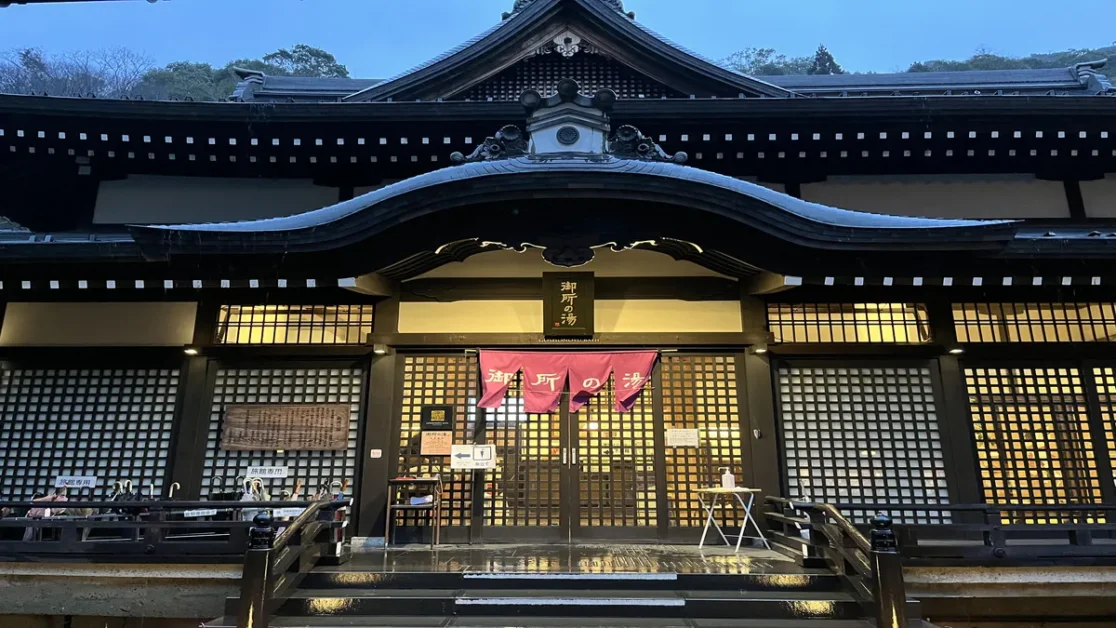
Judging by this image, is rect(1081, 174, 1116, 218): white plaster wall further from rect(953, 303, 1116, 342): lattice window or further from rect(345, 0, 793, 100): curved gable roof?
rect(345, 0, 793, 100): curved gable roof

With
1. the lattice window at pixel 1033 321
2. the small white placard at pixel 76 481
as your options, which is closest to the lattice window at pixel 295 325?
the small white placard at pixel 76 481

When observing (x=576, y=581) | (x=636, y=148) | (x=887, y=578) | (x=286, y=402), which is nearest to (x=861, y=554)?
(x=887, y=578)

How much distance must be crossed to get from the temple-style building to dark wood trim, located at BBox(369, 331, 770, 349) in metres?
0.04

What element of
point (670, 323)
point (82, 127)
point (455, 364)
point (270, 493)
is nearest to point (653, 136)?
point (670, 323)

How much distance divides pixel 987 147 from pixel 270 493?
445 inches

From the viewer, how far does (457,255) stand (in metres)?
8.49

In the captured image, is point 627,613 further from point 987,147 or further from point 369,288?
point 987,147

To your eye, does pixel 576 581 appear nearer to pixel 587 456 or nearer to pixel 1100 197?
pixel 587 456

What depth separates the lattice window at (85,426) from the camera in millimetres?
8852

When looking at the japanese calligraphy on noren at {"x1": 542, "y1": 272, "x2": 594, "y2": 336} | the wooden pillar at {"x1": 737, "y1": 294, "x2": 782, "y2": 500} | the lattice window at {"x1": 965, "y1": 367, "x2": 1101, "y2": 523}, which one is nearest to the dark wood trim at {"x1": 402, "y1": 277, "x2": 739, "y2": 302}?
the japanese calligraphy on noren at {"x1": 542, "y1": 272, "x2": 594, "y2": 336}

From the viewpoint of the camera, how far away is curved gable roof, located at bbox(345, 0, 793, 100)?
1077cm

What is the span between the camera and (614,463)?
9.09 m

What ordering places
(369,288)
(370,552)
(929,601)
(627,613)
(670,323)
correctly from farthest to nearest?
1. (670,323)
2. (369,288)
3. (370,552)
4. (929,601)
5. (627,613)

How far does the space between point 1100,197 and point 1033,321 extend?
7.94 ft
